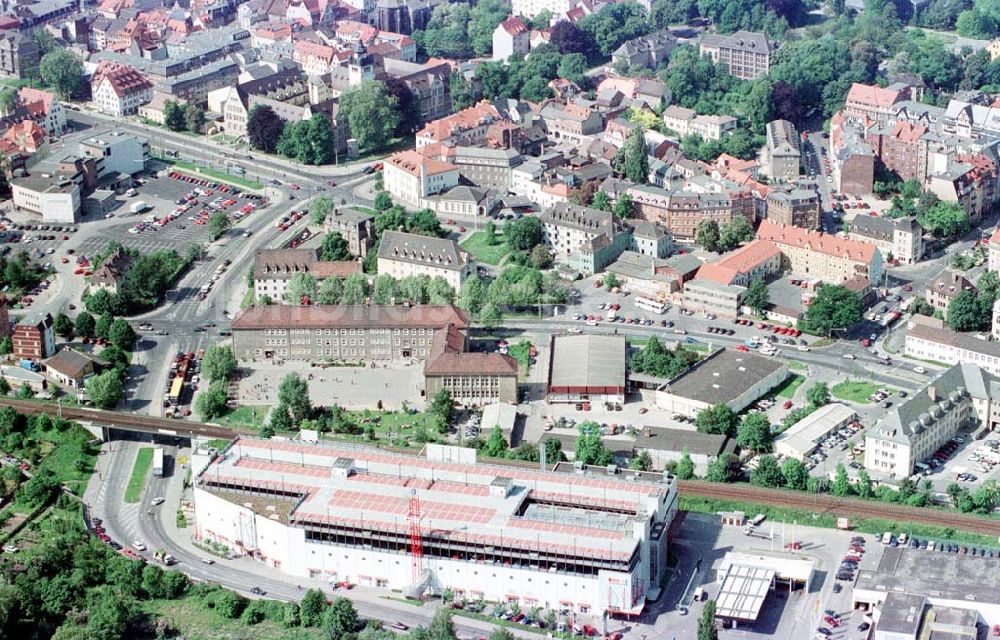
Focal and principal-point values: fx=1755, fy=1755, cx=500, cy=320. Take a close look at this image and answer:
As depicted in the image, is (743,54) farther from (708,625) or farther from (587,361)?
(708,625)

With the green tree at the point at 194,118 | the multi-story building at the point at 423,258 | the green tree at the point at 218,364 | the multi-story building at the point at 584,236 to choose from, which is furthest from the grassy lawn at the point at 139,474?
the green tree at the point at 194,118

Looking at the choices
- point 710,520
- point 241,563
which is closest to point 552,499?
point 710,520

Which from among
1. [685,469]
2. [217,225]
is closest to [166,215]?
[217,225]

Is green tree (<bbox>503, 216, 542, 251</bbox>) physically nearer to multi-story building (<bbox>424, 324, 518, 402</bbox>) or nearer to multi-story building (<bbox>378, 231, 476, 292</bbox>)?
multi-story building (<bbox>378, 231, 476, 292</bbox>)

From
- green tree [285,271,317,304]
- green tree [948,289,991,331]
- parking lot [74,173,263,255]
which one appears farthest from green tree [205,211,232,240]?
green tree [948,289,991,331]

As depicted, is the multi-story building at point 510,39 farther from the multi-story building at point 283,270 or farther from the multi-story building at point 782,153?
the multi-story building at point 283,270

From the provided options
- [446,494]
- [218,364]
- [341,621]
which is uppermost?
[446,494]

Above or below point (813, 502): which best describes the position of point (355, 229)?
below

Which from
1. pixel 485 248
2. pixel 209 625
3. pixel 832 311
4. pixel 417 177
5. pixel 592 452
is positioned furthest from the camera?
pixel 417 177
